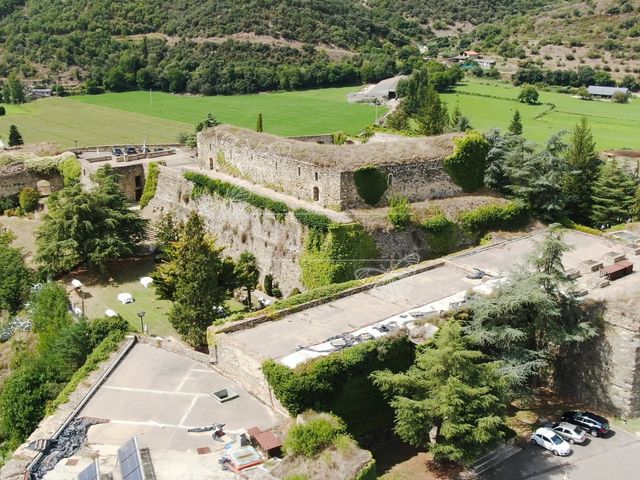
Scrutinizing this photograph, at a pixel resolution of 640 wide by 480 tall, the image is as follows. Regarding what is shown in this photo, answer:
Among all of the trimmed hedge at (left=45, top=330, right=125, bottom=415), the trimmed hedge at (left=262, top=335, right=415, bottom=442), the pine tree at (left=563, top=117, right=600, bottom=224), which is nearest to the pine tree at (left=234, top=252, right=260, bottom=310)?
the trimmed hedge at (left=45, top=330, right=125, bottom=415)

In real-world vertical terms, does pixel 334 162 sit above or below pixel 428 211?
above

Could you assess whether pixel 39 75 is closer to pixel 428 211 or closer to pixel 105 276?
pixel 105 276

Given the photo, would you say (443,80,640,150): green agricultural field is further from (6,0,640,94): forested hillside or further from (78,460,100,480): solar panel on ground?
(78,460,100,480): solar panel on ground

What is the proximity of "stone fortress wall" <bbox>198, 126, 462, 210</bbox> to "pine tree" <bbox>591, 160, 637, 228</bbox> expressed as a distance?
853cm

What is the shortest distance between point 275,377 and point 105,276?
18288 mm

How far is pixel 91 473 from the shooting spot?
1758 centimetres

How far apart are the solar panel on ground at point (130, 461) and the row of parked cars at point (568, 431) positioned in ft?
39.3

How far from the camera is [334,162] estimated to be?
1300 inches

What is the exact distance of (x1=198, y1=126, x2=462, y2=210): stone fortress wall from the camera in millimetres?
32938

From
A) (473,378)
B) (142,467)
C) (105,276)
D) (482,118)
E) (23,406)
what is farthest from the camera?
(482,118)

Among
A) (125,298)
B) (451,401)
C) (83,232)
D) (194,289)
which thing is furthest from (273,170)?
(451,401)

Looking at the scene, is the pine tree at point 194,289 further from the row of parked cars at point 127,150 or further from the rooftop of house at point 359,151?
the row of parked cars at point 127,150

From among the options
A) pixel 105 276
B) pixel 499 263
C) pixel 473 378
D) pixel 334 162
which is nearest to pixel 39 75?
pixel 105 276

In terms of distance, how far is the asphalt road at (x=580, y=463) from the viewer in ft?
66.5
